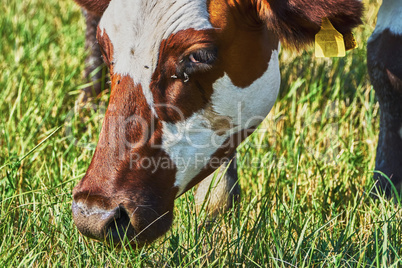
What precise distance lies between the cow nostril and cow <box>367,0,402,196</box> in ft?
4.47

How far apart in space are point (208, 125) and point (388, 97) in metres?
1.16

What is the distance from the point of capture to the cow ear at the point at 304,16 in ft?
7.37

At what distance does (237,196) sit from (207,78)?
90cm

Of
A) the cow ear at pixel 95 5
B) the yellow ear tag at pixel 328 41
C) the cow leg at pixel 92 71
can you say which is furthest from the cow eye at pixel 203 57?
the cow leg at pixel 92 71

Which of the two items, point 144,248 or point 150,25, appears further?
point 144,248

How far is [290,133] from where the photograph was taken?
372 cm

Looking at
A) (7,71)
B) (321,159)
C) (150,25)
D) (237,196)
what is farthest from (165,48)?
(7,71)

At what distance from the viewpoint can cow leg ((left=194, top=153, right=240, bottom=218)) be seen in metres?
3.02

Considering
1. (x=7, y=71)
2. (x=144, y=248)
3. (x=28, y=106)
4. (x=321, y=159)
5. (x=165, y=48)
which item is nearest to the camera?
(x=165, y=48)

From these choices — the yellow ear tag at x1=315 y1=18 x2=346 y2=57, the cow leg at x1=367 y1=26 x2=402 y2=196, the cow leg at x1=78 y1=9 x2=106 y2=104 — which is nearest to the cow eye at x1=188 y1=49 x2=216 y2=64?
the yellow ear tag at x1=315 y1=18 x2=346 y2=57

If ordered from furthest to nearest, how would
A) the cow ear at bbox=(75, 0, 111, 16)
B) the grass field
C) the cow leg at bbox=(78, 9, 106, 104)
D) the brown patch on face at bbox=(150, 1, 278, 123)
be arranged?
the cow leg at bbox=(78, 9, 106, 104), the cow ear at bbox=(75, 0, 111, 16), the grass field, the brown patch on face at bbox=(150, 1, 278, 123)

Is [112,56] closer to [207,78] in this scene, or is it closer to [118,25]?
[118,25]

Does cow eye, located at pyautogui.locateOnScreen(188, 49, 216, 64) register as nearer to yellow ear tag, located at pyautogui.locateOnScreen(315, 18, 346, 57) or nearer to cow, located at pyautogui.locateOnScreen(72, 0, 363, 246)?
cow, located at pyautogui.locateOnScreen(72, 0, 363, 246)

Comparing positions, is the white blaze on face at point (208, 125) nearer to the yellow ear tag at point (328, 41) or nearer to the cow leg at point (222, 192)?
the yellow ear tag at point (328, 41)
